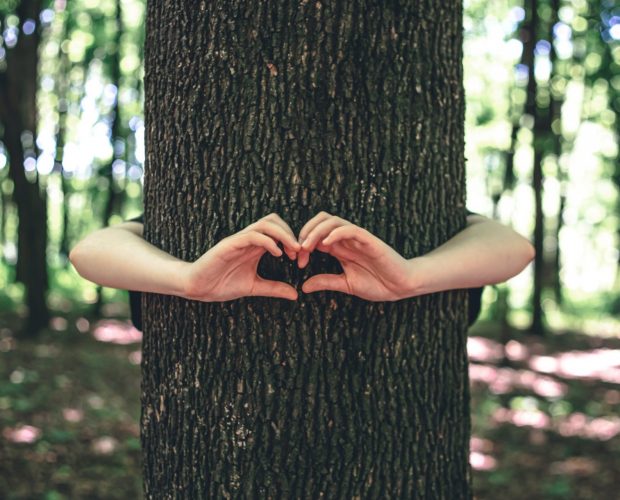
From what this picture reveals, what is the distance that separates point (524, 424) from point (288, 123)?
703 centimetres

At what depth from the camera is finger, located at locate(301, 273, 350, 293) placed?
5.39 ft

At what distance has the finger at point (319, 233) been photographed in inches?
59.0

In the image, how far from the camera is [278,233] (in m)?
1.50

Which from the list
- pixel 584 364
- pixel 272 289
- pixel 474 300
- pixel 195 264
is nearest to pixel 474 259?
pixel 474 300

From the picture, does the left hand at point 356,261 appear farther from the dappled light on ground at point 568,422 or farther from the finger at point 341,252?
the dappled light on ground at point 568,422

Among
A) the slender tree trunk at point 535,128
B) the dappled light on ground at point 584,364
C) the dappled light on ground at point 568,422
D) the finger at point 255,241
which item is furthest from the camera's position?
the dappled light on ground at point 584,364

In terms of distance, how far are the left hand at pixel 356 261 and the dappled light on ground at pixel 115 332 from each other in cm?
961

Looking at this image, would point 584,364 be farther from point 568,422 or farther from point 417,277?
point 417,277

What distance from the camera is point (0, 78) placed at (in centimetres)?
893

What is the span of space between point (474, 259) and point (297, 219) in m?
0.54

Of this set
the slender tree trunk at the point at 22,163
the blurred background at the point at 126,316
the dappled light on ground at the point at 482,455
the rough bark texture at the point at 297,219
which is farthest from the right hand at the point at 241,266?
the slender tree trunk at the point at 22,163

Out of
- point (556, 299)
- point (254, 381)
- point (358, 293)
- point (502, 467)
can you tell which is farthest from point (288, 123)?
point (556, 299)

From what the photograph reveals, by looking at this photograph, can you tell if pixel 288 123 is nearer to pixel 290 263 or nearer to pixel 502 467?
pixel 290 263

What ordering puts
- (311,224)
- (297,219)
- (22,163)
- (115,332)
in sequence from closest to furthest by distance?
1. (311,224)
2. (297,219)
3. (22,163)
4. (115,332)
